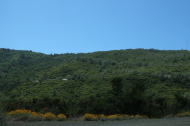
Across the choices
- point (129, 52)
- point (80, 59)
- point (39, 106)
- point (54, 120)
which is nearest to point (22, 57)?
point (80, 59)

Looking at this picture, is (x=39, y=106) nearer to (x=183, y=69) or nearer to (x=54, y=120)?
(x=54, y=120)

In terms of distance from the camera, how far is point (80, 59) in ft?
227

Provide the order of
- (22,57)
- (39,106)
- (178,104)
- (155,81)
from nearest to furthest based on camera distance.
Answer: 1. (39,106)
2. (178,104)
3. (155,81)
4. (22,57)

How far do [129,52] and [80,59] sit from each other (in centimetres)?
1994

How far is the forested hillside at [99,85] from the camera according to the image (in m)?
19.1

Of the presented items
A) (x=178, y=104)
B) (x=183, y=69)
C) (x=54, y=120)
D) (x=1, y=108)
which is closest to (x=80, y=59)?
Result: (x=183, y=69)

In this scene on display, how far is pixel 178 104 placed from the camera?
2372cm

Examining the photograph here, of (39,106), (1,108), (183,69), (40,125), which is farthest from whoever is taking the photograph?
(183,69)

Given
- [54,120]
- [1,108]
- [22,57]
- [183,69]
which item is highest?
[22,57]

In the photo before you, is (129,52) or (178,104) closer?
(178,104)

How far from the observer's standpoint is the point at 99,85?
131 ft

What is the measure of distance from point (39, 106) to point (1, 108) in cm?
1100

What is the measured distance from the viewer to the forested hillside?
19.1m

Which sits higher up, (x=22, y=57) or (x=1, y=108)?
(x=22, y=57)
